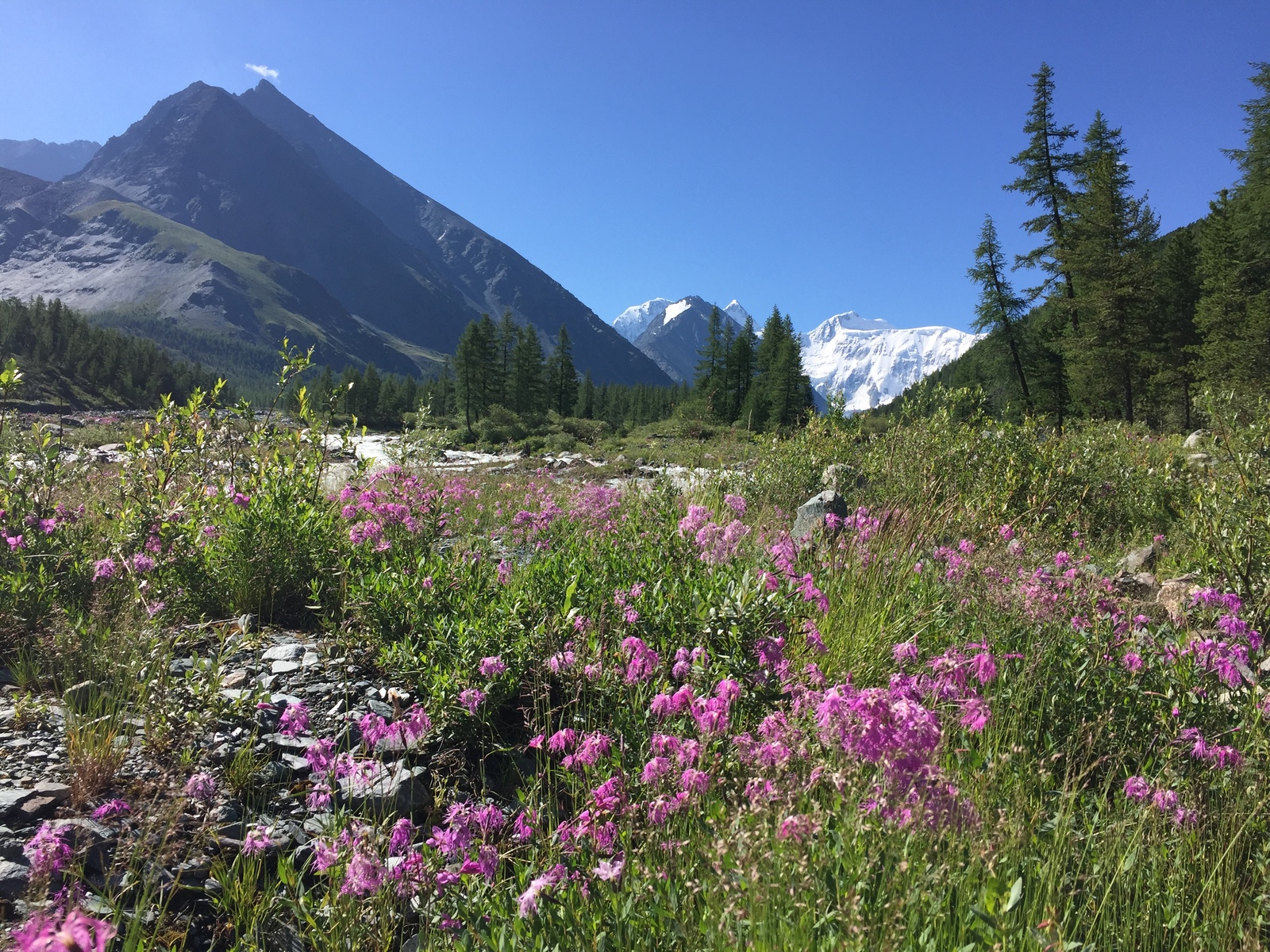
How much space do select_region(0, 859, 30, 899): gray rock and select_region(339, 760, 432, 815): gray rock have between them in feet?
3.42

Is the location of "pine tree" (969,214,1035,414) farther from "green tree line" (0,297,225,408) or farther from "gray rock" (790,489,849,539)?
"green tree line" (0,297,225,408)

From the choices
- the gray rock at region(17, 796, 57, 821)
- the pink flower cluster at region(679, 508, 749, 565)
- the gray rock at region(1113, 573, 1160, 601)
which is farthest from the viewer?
the gray rock at region(1113, 573, 1160, 601)

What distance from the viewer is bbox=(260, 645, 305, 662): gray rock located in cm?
388

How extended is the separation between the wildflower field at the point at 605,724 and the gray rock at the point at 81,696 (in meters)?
0.05

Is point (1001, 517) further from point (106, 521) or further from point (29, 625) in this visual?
point (106, 521)

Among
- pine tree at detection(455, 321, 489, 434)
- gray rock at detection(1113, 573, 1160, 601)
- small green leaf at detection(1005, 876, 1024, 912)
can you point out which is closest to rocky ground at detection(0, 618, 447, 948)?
small green leaf at detection(1005, 876, 1024, 912)

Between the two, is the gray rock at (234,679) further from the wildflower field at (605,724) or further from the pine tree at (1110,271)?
the pine tree at (1110,271)

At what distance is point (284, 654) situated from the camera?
3.92 metres

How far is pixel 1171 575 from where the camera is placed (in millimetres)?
5891

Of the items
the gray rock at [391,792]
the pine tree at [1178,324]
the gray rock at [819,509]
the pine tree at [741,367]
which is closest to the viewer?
the gray rock at [391,792]

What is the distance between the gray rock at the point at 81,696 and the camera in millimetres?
3076

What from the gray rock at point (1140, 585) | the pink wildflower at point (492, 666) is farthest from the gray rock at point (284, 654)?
the gray rock at point (1140, 585)

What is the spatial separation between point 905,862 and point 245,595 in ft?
15.5

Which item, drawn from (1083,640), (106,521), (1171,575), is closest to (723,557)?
(1083,640)
